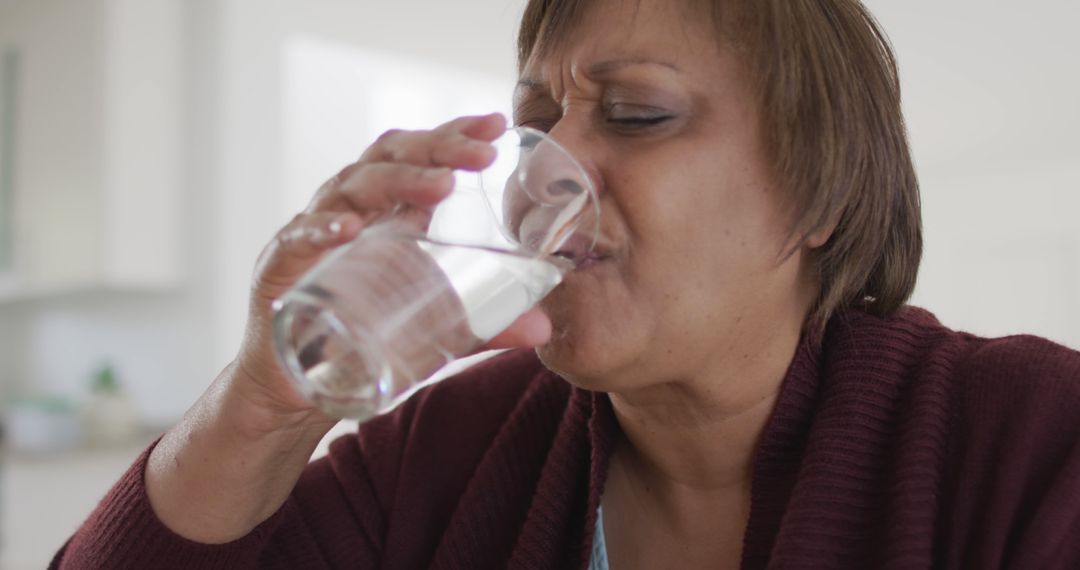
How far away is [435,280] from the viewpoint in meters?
0.62

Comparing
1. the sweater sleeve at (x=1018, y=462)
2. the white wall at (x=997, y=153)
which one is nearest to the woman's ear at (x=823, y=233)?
the sweater sleeve at (x=1018, y=462)

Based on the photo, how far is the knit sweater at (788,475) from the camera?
786mm

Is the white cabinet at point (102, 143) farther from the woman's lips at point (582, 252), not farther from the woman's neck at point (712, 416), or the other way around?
the woman's lips at point (582, 252)

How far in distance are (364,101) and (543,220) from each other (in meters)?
3.16

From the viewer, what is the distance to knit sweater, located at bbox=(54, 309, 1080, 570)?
786mm

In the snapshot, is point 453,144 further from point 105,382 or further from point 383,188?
point 105,382

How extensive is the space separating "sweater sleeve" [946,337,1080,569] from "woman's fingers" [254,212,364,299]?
20.8 inches

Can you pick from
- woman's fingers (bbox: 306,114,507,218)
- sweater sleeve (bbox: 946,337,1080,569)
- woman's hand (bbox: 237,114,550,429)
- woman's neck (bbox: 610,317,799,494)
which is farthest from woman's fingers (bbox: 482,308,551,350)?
sweater sleeve (bbox: 946,337,1080,569)

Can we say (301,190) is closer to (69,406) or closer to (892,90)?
(69,406)

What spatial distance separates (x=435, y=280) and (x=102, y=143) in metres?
2.92

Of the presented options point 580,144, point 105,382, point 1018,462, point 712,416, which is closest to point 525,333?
point 580,144

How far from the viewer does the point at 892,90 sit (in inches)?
38.3

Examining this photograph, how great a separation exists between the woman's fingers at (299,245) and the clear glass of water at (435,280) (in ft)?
0.09

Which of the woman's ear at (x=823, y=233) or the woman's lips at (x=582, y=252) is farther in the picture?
the woman's ear at (x=823, y=233)
